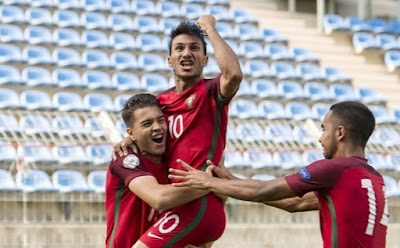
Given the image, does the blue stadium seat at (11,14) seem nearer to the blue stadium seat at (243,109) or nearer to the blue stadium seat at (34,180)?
the blue stadium seat at (243,109)

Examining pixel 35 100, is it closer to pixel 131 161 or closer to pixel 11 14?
pixel 11 14

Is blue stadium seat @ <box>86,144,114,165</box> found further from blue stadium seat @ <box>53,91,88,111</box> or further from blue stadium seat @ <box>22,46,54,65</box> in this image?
blue stadium seat @ <box>22,46,54,65</box>

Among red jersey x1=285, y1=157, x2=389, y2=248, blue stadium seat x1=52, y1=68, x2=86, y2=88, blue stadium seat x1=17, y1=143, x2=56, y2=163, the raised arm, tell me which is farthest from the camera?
blue stadium seat x1=52, y1=68, x2=86, y2=88

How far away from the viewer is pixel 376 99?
63.9 feet

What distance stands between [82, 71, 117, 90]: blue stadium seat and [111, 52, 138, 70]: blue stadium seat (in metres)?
0.53

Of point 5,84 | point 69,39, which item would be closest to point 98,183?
point 5,84

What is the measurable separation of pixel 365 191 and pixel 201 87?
50.4 inches

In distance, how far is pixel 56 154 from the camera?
13.8 meters

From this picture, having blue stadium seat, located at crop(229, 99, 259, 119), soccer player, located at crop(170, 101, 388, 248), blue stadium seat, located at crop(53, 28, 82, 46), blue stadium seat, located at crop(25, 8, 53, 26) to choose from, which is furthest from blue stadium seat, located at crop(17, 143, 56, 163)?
soccer player, located at crop(170, 101, 388, 248)

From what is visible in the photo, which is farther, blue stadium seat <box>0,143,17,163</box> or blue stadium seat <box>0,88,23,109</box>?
blue stadium seat <box>0,88,23,109</box>

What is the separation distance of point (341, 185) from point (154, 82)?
11.9 meters

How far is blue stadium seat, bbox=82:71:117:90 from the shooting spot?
54.8 feet

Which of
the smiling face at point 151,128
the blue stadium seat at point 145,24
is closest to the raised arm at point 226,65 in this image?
the smiling face at point 151,128

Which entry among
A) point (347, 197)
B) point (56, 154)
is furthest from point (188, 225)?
point (56, 154)
